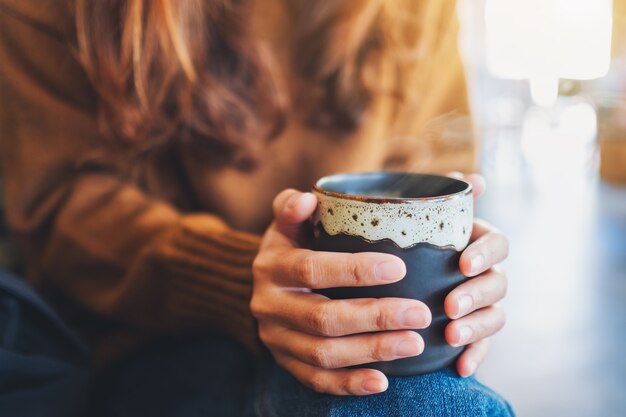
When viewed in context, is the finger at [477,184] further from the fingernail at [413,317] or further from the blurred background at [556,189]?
the blurred background at [556,189]

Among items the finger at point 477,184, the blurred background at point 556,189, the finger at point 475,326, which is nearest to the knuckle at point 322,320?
the finger at point 475,326

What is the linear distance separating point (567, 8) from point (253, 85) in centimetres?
470

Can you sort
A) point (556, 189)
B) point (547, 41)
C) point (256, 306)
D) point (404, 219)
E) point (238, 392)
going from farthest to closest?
1. point (547, 41)
2. point (556, 189)
3. point (238, 392)
4. point (256, 306)
5. point (404, 219)

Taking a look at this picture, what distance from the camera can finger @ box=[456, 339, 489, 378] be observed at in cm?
50

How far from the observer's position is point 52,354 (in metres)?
0.62

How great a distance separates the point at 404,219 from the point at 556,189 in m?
4.19

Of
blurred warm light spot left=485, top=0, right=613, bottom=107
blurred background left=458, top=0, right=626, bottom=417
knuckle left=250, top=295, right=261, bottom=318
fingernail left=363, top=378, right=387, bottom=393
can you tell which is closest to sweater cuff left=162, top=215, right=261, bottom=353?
knuckle left=250, top=295, right=261, bottom=318

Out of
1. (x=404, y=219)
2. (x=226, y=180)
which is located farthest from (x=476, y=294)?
(x=226, y=180)

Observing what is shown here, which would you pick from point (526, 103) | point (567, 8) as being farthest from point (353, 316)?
point (526, 103)

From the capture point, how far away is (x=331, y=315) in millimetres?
465

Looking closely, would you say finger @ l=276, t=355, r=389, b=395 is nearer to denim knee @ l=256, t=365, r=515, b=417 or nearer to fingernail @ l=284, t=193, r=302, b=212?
denim knee @ l=256, t=365, r=515, b=417

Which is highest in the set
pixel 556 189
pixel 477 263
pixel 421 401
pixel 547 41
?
pixel 477 263

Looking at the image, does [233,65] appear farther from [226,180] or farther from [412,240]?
[412,240]

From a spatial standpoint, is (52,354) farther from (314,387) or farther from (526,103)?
(526,103)
